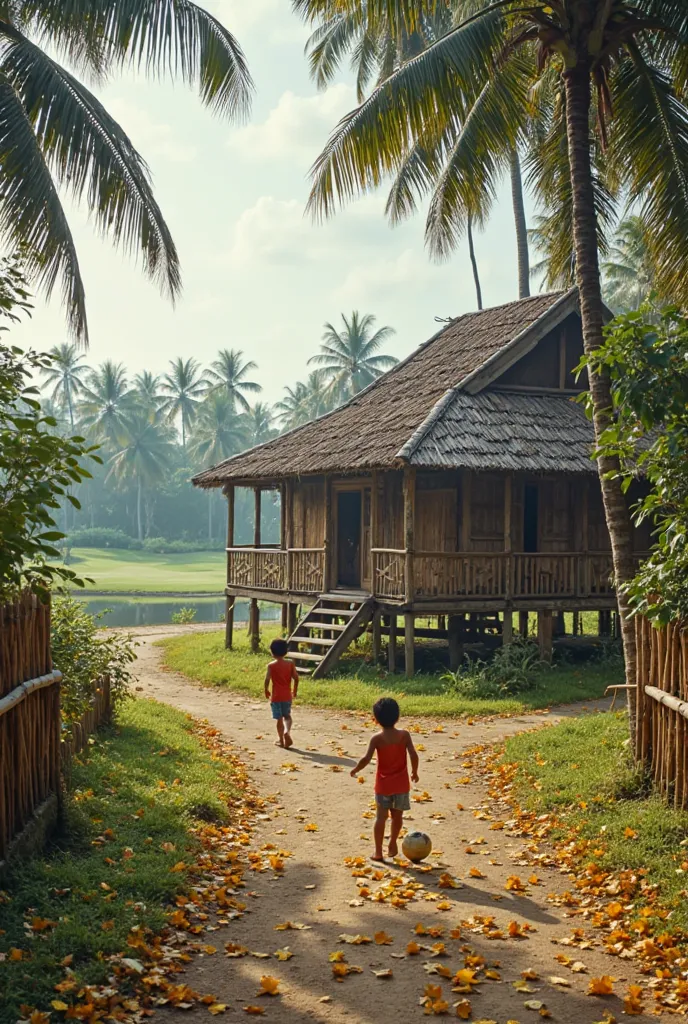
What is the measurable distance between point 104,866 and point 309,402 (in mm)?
63985

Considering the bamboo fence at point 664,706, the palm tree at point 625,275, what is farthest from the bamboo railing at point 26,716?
the palm tree at point 625,275

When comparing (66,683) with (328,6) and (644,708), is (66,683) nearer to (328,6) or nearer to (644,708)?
(644,708)

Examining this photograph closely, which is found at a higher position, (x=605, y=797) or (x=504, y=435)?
(x=504, y=435)

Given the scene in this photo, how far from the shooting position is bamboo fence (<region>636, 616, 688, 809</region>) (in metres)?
7.55

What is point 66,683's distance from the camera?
959 centimetres

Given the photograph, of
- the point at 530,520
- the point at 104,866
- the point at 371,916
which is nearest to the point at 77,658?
the point at 104,866

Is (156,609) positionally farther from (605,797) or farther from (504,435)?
(605,797)

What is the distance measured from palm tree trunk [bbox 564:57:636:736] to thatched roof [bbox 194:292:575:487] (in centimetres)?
652

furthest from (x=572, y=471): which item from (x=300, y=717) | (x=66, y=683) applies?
(x=66, y=683)

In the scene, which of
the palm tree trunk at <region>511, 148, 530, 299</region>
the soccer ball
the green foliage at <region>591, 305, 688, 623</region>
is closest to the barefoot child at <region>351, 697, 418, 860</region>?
the soccer ball

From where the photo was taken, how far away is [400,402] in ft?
68.3

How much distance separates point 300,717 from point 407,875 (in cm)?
729

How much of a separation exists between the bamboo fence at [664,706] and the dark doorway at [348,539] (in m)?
14.1

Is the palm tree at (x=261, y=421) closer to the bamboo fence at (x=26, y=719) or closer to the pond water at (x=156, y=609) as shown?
the pond water at (x=156, y=609)
